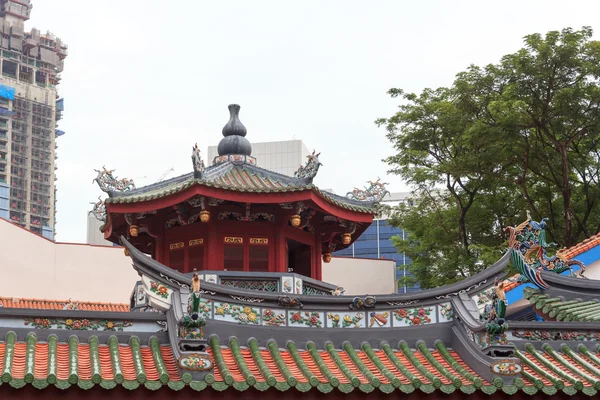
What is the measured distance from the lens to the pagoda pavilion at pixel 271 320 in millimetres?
12906

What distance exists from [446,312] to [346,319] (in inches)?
70.6

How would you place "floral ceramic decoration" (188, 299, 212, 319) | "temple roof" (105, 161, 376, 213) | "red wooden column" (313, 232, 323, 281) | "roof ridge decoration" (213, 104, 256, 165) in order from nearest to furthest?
"floral ceramic decoration" (188, 299, 212, 319) < "temple roof" (105, 161, 376, 213) < "red wooden column" (313, 232, 323, 281) < "roof ridge decoration" (213, 104, 256, 165)

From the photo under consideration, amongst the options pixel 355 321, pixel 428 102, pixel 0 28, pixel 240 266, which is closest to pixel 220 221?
pixel 240 266

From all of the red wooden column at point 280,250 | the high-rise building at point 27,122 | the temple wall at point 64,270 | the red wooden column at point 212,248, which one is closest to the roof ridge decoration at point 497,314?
the red wooden column at point 280,250

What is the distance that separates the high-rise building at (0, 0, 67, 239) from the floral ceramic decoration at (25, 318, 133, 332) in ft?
323

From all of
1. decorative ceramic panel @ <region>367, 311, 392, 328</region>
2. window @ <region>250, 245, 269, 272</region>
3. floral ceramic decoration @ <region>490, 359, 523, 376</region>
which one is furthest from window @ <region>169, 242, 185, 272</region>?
floral ceramic decoration @ <region>490, 359, 523, 376</region>

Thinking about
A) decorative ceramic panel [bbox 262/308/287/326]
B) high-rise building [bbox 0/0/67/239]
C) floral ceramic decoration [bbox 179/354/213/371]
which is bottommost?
floral ceramic decoration [bbox 179/354/213/371]

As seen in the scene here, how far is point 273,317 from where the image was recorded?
593 inches

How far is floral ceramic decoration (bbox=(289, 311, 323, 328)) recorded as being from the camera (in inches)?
597

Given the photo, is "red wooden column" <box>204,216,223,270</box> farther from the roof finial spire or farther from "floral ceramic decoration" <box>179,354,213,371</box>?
"floral ceramic decoration" <box>179,354,213,371</box>

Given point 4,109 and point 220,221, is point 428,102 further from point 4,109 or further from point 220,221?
point 4,109

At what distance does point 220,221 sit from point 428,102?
2422 cm

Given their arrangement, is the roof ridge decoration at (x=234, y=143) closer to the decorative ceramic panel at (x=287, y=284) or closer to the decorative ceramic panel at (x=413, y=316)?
the decorative ceramic panel at (x=287, y=284)

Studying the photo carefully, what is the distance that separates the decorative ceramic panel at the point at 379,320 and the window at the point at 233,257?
2988 mm
